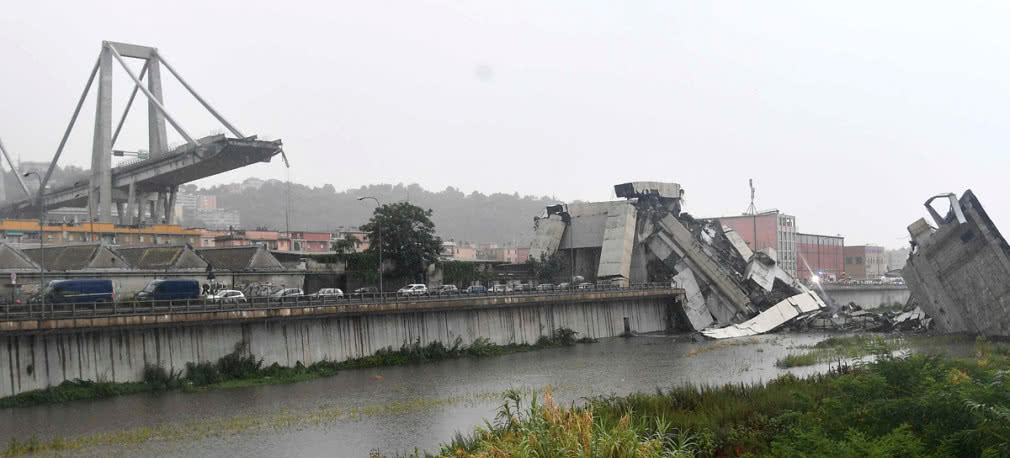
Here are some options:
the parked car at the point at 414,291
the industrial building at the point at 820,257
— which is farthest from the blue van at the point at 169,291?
the industrial building at the point at 820,257

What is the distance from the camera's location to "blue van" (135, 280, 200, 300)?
45.4 metres

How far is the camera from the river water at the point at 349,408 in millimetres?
27797

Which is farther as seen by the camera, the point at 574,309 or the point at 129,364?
the point at 574,309

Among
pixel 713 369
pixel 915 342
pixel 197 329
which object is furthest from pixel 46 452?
pixel 915 342

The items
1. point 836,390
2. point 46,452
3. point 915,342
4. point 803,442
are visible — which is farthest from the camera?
point 915,342

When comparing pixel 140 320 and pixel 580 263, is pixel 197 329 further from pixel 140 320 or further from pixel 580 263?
pixel 580 263

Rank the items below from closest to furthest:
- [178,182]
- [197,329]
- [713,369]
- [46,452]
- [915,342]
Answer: [46,452] → [197,329] → [713,369] → [915,342] → [178,182]

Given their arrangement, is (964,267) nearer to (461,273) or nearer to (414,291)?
(414,291)

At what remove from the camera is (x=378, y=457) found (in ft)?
77.8

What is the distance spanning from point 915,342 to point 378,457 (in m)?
45.7

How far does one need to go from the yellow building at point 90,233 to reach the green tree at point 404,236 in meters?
22.9

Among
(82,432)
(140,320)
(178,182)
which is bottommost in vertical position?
(82,432)

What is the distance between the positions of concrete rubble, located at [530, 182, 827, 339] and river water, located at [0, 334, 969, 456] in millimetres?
24347

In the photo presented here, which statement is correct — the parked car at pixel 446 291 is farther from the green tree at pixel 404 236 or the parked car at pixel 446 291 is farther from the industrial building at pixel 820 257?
Answer: the industrial building at pixel 820 257
